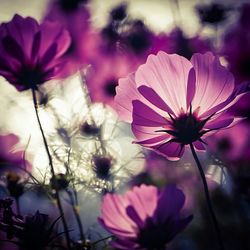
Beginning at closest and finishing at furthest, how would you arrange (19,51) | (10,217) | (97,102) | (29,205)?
1. (10,217)
2. (19,51)
3. (29,205)
4. (97,102)

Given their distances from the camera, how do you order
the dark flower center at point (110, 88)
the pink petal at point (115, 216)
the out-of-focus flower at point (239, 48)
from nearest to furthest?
the pink petal at point (115, 216)
the out-of-focus flower at point (239, 48)
the dark flower center at point (110, 88)

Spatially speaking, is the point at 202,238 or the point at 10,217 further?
the point at 202,238

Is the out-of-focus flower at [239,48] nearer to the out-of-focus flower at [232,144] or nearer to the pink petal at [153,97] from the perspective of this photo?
the out-of-focus flower at [232,144]

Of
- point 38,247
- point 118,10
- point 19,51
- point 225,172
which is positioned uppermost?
point 118,10

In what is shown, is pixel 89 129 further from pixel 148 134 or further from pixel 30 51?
pixel 148 134

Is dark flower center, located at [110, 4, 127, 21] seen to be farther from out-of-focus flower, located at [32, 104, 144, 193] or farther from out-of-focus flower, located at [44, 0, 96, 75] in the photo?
out-of-focus flower, located at [32, 104, 144, 193]

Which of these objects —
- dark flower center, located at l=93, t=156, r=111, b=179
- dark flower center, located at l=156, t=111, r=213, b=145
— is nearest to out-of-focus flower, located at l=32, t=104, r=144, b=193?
dark flower center, located at l=93, t=156, r=111, b=179

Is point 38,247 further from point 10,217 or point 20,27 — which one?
point 20,27

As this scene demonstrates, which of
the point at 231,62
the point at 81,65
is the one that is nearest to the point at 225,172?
the point at 231,62

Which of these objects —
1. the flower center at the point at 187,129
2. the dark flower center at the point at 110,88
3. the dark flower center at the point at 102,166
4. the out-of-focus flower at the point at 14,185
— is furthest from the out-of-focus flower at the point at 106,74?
the flower center at the point at 187,129
